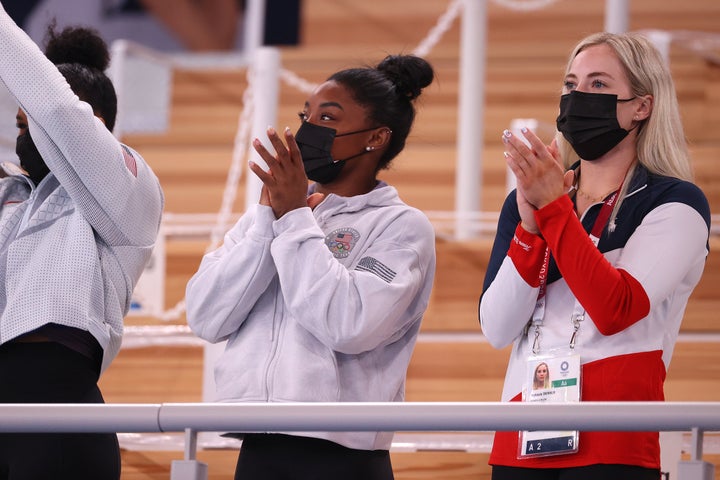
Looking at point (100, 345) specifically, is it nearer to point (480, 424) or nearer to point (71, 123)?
point (71, 123)

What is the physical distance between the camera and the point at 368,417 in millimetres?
1479

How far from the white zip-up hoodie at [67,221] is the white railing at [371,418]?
0.90 ft

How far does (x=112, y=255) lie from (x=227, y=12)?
4692 mm

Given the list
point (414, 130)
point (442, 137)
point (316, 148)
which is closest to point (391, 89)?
point (316, 148)

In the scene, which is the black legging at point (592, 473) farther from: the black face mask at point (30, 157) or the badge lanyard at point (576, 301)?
the black face mask at point (30, 157)

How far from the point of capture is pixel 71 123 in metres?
1.83

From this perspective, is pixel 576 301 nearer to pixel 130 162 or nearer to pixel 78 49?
pixel 130 162

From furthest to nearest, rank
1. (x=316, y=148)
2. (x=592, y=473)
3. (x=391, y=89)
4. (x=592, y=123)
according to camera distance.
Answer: (x=391, y=89), (x=316, y=148), (x=592, y=123), (x=592, y=473)

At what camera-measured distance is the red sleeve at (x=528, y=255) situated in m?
1.79

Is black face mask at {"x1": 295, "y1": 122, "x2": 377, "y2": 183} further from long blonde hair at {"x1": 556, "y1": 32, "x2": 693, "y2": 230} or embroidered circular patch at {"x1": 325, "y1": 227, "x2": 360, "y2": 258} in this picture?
long blonde hair at {"x1": 556, "y1": 32, "x2": 693, "y2": 230}

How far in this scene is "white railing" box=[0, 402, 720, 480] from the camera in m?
1.42

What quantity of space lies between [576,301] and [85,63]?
964mm

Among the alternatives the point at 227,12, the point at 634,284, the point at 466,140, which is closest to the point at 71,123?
the point at 634,284

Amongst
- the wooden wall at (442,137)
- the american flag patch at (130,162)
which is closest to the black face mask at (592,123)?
the american flag patch at (130,162)
